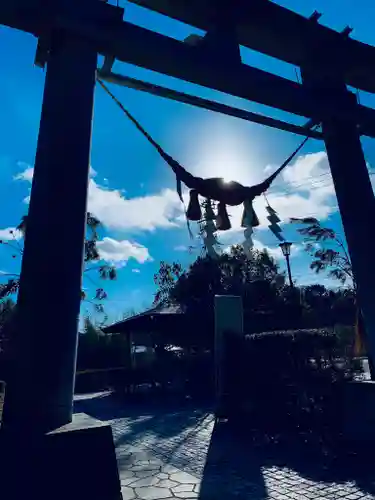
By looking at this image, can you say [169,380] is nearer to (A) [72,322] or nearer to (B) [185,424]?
(B) [185,424]

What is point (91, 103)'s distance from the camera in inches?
113

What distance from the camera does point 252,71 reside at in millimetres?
3926

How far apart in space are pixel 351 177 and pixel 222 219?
61.1 inches

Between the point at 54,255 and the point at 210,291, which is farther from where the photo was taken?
the point at 210,291

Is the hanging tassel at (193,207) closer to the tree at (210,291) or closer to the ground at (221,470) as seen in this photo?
the ground at (221,470)

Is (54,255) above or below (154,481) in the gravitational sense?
above

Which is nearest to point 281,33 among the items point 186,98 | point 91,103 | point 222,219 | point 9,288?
point 186,98

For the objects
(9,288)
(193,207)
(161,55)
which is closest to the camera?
(161,55)

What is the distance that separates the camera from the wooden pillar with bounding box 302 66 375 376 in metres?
3.82

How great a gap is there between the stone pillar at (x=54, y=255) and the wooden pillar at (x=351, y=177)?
2877mm

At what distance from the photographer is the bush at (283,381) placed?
600cm

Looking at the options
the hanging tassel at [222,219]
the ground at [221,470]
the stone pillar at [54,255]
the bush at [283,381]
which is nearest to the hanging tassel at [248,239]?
the hanging tassel at [222,219]

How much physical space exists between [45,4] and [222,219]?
8.52 ft

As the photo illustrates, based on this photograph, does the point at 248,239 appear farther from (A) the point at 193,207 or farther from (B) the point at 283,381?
(B) the point at 283,381
